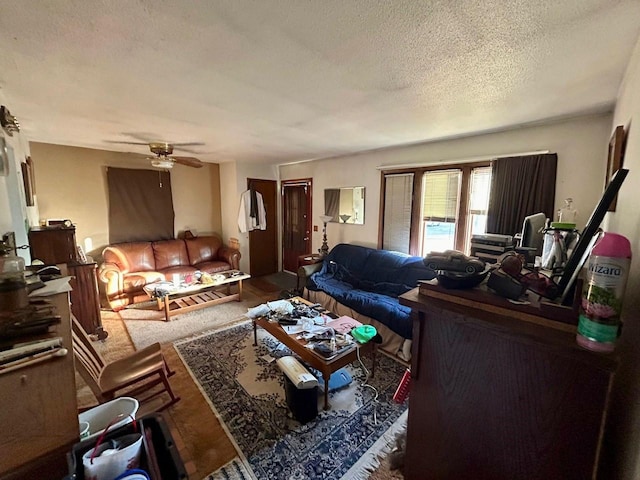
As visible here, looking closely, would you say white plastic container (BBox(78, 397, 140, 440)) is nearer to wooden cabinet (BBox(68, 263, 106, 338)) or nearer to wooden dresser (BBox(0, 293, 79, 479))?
wooden dresser (BBox(0, 293, 79, 479))

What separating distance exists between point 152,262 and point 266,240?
209 cm

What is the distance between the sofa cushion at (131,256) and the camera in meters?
4.13

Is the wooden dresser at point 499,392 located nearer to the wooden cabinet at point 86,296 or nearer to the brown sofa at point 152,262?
the wooden cabinet at point 86,296

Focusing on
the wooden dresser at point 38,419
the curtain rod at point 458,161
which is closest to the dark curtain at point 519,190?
the curtain rod at point 458,161

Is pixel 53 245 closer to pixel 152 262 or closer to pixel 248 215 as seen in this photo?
pixel 152 262

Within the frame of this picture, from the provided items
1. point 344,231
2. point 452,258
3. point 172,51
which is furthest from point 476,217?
point 172,51

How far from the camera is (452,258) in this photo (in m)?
0.87

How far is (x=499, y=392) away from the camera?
28.7 inches

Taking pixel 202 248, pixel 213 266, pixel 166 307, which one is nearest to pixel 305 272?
pixel 213 266

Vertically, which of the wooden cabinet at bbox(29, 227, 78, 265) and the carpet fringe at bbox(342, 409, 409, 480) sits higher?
the wooden cabinet at bbox(29, 227, 78, 265)

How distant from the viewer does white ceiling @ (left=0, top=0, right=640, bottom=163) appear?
101cm

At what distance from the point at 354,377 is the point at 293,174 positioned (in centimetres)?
401

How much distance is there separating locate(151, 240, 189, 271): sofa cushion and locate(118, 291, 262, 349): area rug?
30.3 inches

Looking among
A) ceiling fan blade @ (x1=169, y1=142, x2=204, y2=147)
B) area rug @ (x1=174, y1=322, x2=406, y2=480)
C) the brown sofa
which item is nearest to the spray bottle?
area rug @ (x1=174, y1=322, x2=406, y2=480)
